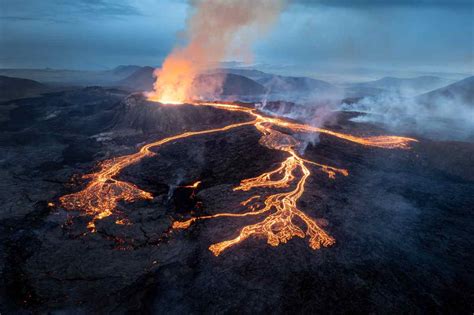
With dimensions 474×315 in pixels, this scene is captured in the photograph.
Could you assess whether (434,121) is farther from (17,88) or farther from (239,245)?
(17,88)

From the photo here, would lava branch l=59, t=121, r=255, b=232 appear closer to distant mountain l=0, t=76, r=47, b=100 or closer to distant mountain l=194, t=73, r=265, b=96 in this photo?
Answer: distant mountain l=0, t=76, r=47, b=100

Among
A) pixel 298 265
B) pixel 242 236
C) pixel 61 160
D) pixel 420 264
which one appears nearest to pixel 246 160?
pixel 242 236

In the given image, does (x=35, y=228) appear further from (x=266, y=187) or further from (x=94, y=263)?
(x=266, y=187)

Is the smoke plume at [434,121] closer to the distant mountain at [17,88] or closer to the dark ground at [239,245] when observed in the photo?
the dark ground at [239,245]

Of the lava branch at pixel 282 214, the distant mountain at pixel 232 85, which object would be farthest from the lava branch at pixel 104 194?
the distant mountain at pixel 232 85

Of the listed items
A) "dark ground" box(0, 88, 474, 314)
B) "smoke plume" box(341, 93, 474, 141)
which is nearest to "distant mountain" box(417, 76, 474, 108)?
"smoke plume" box(341, 93, 474, 141)
